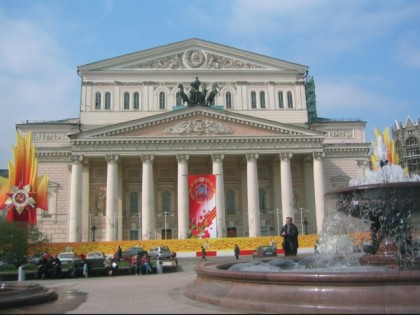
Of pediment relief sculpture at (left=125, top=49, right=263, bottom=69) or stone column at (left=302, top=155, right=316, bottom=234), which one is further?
pediment relief sculpture at (left=125, top=49, right=263, bottom=69)

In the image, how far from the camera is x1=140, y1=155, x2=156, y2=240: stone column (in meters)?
43.8

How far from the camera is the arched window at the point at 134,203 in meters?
50.3

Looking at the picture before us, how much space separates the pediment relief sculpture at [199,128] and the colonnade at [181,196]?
2496mm

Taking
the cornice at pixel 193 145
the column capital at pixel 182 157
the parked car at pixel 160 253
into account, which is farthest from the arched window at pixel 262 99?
the parked car at pixel 160 253

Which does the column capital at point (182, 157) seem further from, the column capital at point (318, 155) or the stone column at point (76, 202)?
the column capital at point (318, 155)

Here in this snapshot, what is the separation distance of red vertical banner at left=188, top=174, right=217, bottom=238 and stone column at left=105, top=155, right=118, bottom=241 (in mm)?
7488

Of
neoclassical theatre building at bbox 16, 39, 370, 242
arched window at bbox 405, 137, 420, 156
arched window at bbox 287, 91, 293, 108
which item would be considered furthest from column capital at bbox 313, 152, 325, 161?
arched window at bbox 405, 137, 420, 156

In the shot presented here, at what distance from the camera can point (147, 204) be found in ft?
145

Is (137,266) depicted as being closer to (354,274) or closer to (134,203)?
(354,274)

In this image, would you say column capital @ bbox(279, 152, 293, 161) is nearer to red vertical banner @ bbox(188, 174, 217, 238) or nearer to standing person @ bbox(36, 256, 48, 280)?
red vertical banner @ bbox(188, 174, 217, 238)

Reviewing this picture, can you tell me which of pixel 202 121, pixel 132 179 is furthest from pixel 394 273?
pixel 132 179

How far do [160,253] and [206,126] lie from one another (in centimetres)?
1608

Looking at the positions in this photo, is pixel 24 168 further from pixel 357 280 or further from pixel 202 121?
pixel 357 280

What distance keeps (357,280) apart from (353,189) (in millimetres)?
4307
